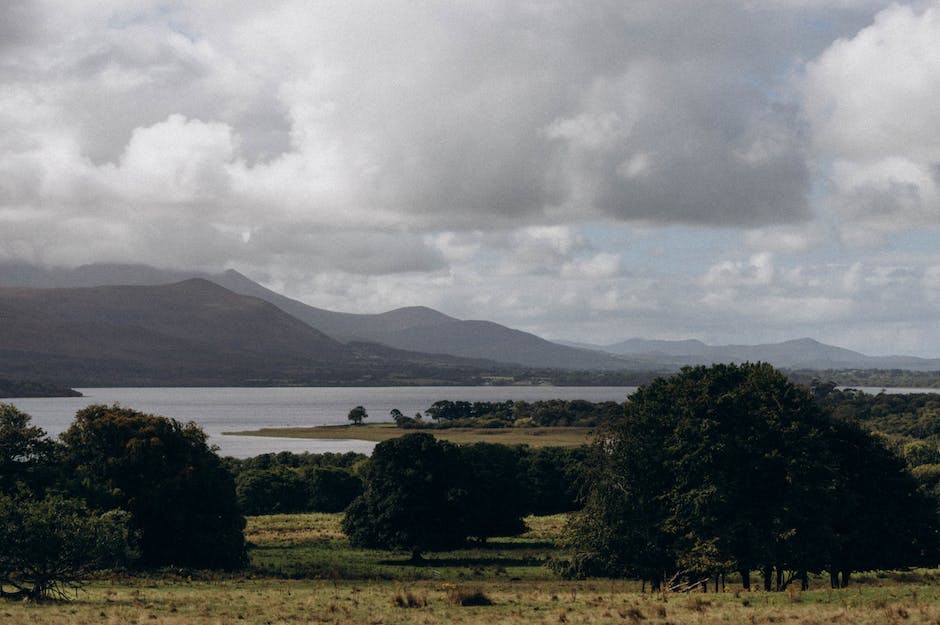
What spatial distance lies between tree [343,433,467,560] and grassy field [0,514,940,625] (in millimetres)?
10078

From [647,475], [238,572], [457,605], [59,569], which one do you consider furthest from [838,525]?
[59,569]

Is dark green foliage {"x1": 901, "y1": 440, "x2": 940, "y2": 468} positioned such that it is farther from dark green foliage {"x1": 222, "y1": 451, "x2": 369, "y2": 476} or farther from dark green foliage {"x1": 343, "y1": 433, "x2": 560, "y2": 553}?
dark green foliage {"x1": 343, "y1": 433, "x2": 560, "y2": 553}

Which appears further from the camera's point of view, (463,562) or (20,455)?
(463,562)

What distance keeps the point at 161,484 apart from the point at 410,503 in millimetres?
18161

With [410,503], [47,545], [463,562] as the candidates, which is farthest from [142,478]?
[463,562]

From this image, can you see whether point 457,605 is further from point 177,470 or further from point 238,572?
point 177,470

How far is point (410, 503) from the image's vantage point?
71688 mm

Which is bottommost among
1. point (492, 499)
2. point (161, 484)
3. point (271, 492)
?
point (271, 492)

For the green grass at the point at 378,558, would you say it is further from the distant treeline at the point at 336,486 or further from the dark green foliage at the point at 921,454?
the dark green foliage at the point at 921,454

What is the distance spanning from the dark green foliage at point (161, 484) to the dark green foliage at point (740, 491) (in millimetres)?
21617

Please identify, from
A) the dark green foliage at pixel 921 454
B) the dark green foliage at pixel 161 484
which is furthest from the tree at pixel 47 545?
the dark green foliage at pixel 921 454

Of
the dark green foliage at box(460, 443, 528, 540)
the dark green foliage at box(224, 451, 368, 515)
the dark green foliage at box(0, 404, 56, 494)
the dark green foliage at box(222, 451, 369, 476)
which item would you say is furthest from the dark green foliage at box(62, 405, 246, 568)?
the dark green foliage at box(222, 451, 369, 476)

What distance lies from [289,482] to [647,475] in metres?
73.6

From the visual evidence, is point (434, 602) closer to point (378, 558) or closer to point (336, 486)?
point (378, 558)
